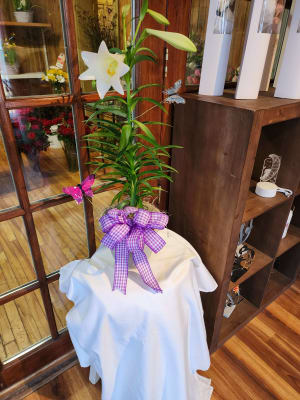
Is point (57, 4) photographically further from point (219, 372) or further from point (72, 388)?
point (219, 372)

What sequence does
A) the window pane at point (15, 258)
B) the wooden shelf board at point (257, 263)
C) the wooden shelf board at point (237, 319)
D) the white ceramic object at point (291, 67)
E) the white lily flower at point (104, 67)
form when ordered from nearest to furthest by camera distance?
the white lily flower at point (104, 67)
the white ceramic object at point (291, 67)
the window pane at point (15, 258)
the wooden shelf board at point (257, 263)
the wooden shelf board at point (237, 319)

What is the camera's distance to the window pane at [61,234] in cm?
127

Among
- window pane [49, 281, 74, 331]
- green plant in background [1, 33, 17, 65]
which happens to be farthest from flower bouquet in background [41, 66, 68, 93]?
window pane [49, 281, 74, 331]

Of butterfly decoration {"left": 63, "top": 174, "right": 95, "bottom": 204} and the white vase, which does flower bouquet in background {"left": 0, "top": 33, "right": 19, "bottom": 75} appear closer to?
the white vase

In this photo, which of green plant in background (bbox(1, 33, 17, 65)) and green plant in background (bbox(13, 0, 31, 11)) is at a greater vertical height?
green plant in background (bbox(13, 0, 31, 11))

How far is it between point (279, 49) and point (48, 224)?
1.62 meters

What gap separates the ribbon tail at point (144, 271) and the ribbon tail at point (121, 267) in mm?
37

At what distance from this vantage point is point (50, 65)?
99cm

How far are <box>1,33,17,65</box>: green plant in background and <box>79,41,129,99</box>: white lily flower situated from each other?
31 cm

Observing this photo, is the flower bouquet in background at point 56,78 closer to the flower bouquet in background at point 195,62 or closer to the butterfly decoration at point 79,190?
the butterfly decoration at point 79,190

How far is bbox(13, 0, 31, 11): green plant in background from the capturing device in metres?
0.88

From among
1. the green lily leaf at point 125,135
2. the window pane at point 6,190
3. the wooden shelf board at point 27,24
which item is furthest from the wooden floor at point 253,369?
the wooden shelf board at point 27,24

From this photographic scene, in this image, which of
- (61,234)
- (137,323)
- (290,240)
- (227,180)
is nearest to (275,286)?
(290,240)

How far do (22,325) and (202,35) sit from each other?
1733 millimetres
